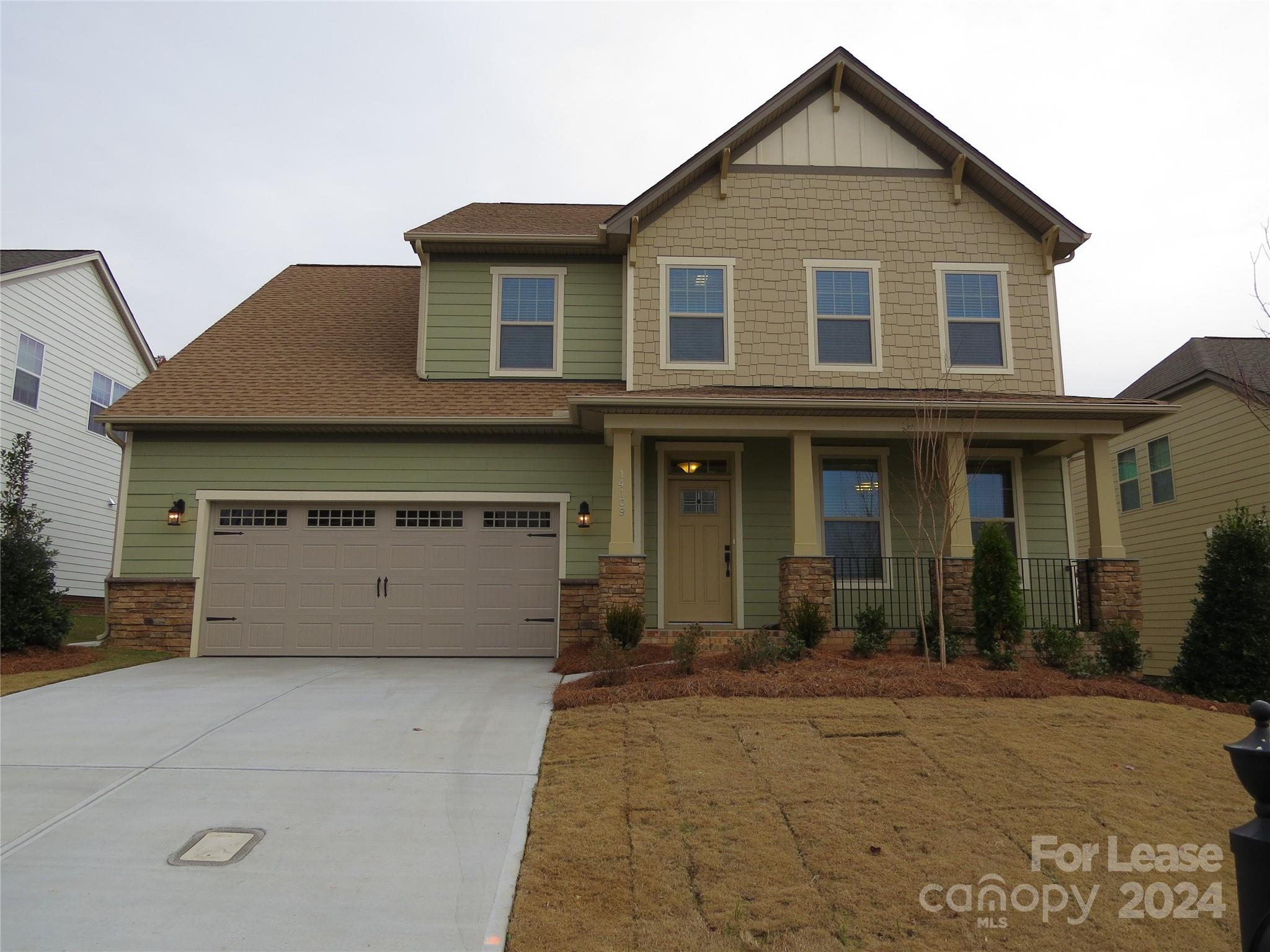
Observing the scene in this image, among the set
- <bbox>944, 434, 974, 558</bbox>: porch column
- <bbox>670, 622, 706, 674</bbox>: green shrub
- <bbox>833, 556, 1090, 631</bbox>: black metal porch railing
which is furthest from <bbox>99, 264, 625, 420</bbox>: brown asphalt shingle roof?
<bbox>944, 434, 974, 558</bbox>: porch column

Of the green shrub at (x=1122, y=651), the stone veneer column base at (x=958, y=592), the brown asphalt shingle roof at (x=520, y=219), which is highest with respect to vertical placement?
the brown asphalt shingle roof at (x=520, y=219)

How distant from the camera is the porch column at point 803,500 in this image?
10.6 metres

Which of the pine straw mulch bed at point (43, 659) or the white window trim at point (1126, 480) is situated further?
the white window trim at point (1126, 480)

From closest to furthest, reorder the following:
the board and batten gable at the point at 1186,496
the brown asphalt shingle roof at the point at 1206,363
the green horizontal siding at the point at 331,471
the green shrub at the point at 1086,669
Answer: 1. the green shrub at the point at 1086,669
2. the green horizontal siding at the point at 331,471
3. the board and batten gable at the point at 1186,496
4. the brown asphalt shingle roof at the point at 1206,363

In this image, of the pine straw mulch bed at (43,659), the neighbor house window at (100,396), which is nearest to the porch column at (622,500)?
the pine straw mulch bed at (43,659)

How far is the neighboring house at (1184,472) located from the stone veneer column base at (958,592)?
3669 mm

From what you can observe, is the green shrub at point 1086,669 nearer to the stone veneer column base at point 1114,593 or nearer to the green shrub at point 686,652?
the stone veneer column base at point 1114,593

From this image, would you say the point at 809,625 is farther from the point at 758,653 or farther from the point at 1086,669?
the point at 1086,669

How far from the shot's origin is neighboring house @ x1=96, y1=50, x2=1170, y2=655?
38.3ft

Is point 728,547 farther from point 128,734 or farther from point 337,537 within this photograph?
point 128,734

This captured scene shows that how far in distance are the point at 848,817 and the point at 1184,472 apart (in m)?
13.7

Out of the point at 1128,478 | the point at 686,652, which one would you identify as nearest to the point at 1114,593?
Result: the point at 686,652

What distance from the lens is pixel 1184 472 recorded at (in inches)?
605

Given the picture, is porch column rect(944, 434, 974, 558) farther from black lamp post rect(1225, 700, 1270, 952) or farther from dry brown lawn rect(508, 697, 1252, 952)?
black lamp post rect(1225, 700, 1270, 952)
